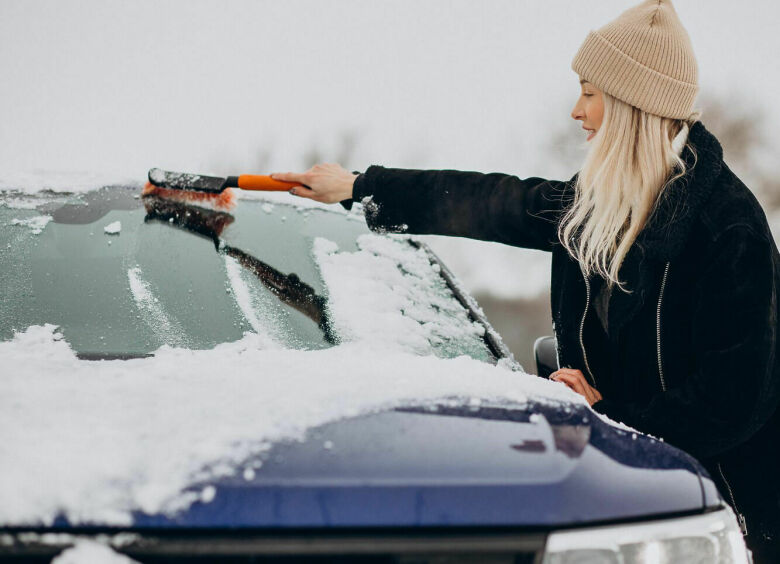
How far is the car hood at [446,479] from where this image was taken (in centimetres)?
86

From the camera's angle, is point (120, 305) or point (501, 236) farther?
point (501, 236)

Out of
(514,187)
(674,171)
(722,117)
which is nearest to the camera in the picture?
A: (674,171)

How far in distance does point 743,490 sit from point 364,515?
1197 mm

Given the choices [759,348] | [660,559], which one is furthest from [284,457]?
[759,348]

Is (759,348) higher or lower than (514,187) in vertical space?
lower

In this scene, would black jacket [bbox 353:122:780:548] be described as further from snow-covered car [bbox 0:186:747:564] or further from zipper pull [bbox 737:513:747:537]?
snow-covered car [bbox 0:186:747:564]

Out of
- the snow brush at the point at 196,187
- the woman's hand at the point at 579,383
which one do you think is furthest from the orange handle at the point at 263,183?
the woman's hand at the point at 579,383

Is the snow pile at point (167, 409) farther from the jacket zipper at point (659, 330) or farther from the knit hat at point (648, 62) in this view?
the knit hat at point (648, 62)

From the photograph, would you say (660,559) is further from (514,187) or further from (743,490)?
(514,187)

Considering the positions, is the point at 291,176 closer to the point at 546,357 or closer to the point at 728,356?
the point at 546,357

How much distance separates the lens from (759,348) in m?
1.47

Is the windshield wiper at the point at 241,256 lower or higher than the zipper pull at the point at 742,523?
higher

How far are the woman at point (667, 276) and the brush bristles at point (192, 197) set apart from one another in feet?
3.52

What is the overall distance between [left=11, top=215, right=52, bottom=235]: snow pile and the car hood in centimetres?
136
